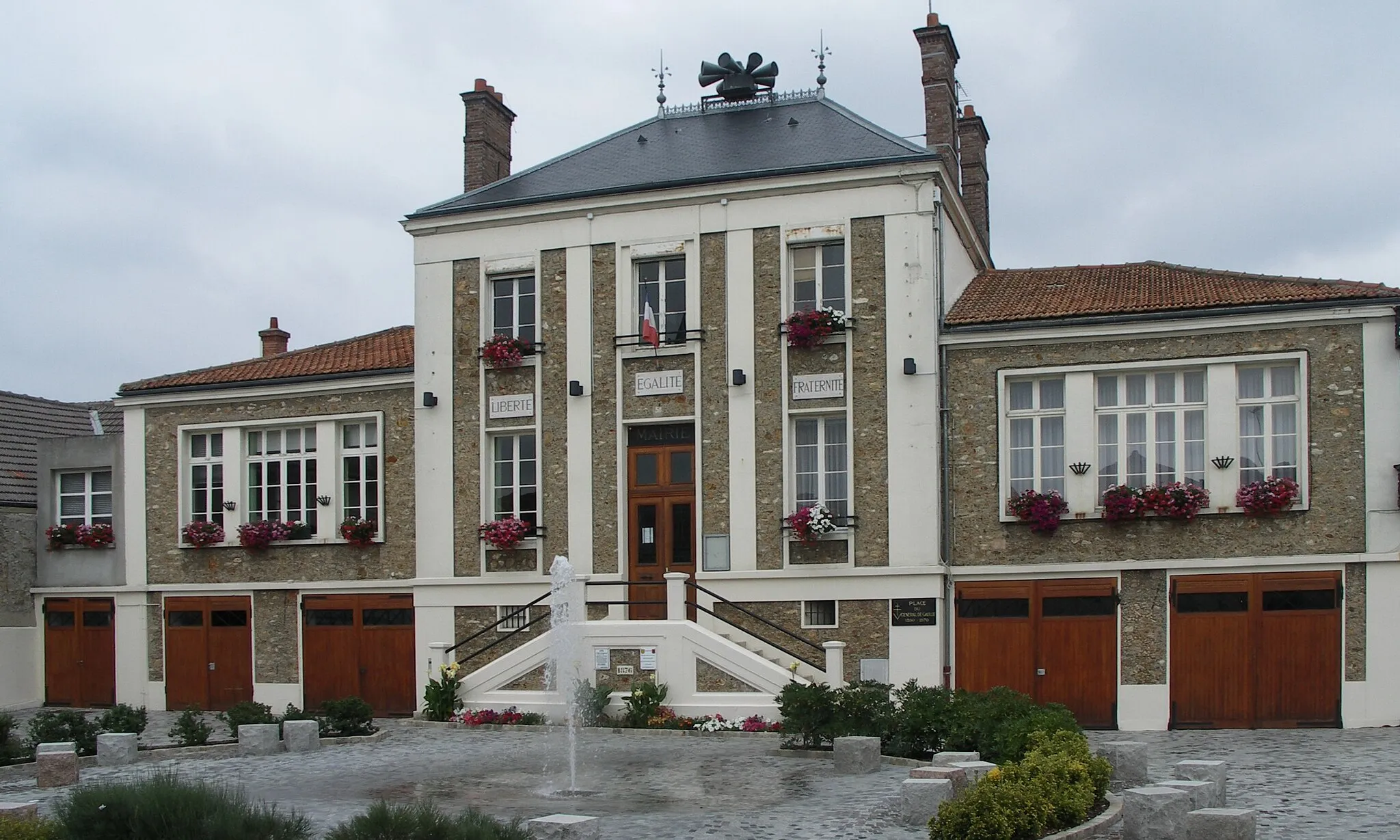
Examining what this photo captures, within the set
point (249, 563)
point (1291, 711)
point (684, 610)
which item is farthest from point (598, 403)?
point (1291, 711)

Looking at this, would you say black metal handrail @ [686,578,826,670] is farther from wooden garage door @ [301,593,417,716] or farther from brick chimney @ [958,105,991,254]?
brick chimney @ [958,105,991,254]

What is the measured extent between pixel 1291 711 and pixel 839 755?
24.5 ft

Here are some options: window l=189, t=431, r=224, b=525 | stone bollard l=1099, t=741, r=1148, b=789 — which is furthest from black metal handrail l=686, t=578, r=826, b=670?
window l=189, t=431, r=224, b=525

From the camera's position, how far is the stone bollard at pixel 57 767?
15.9 meters

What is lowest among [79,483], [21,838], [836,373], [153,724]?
[153,724]

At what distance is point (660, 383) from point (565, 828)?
473 inches

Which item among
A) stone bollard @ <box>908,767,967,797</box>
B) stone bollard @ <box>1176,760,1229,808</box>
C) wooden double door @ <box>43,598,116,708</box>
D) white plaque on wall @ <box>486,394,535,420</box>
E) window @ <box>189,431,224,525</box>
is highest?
white plaque on wall @ <box>486,394,535,420</box>

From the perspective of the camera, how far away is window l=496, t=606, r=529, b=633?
22.5 metres

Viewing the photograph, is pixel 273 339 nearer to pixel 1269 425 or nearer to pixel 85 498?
pixel 85 498

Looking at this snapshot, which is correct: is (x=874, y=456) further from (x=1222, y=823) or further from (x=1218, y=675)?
(x=1222, y=823)

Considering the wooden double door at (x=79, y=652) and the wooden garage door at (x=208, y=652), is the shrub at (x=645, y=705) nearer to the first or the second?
the wooden garage door at (x=208, y=652)

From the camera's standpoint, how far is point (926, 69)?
957 inches

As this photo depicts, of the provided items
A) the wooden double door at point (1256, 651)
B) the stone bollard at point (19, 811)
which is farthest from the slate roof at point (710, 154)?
the stone bollard at point (19, 811)

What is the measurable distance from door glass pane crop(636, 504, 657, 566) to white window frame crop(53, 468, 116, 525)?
10.6m
